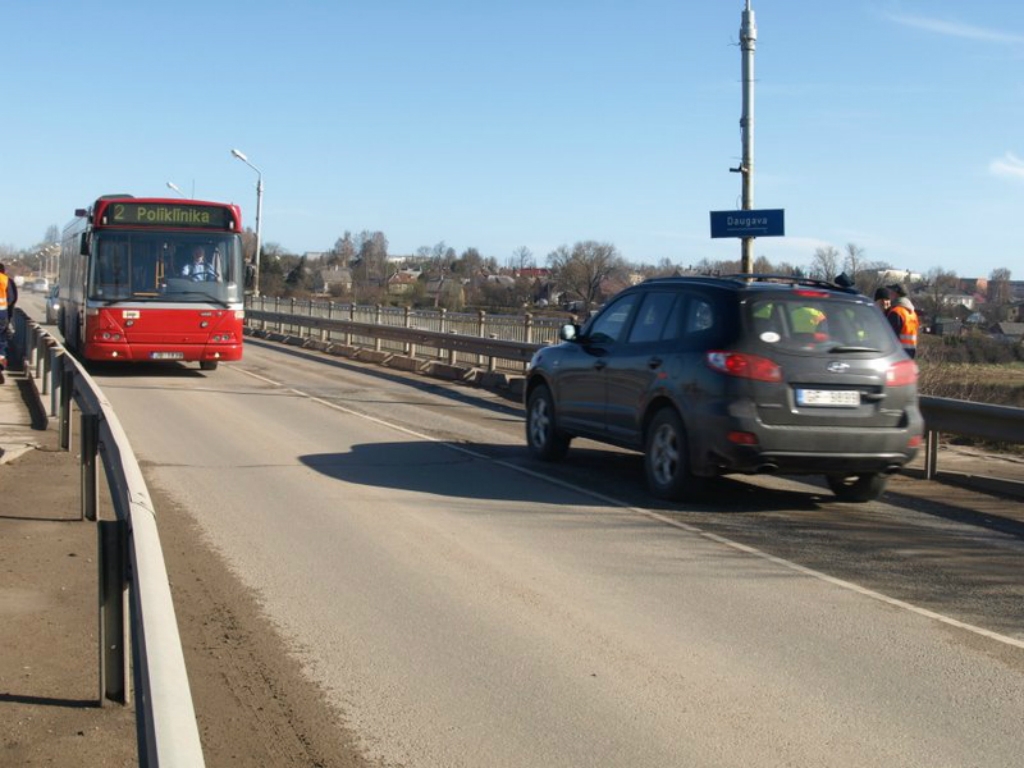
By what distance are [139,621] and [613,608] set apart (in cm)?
332

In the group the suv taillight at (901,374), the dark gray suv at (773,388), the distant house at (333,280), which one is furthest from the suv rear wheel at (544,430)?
the distant house at (333,280)

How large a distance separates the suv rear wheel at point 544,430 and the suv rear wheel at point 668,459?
1.95m

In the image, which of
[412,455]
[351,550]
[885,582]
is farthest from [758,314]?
[412,455]

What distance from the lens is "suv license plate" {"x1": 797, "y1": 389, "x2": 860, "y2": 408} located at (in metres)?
9.19

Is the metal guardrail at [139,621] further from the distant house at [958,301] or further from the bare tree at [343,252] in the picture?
the bare tree at [343,252]

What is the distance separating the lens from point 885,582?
7.33 metres

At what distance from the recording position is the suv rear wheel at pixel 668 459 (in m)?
9.65

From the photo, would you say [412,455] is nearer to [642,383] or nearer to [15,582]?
[642,383]

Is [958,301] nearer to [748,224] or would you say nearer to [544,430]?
[748,224]

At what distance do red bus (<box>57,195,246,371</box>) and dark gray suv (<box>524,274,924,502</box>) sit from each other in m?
13.0


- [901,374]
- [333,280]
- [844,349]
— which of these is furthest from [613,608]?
[333,280]

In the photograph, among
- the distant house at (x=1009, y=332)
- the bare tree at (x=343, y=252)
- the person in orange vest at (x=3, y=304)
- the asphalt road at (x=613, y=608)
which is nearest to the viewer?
the asphalt road at (x=613, y=608)

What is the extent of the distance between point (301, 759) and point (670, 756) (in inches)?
53.9

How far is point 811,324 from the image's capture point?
9391 mm
